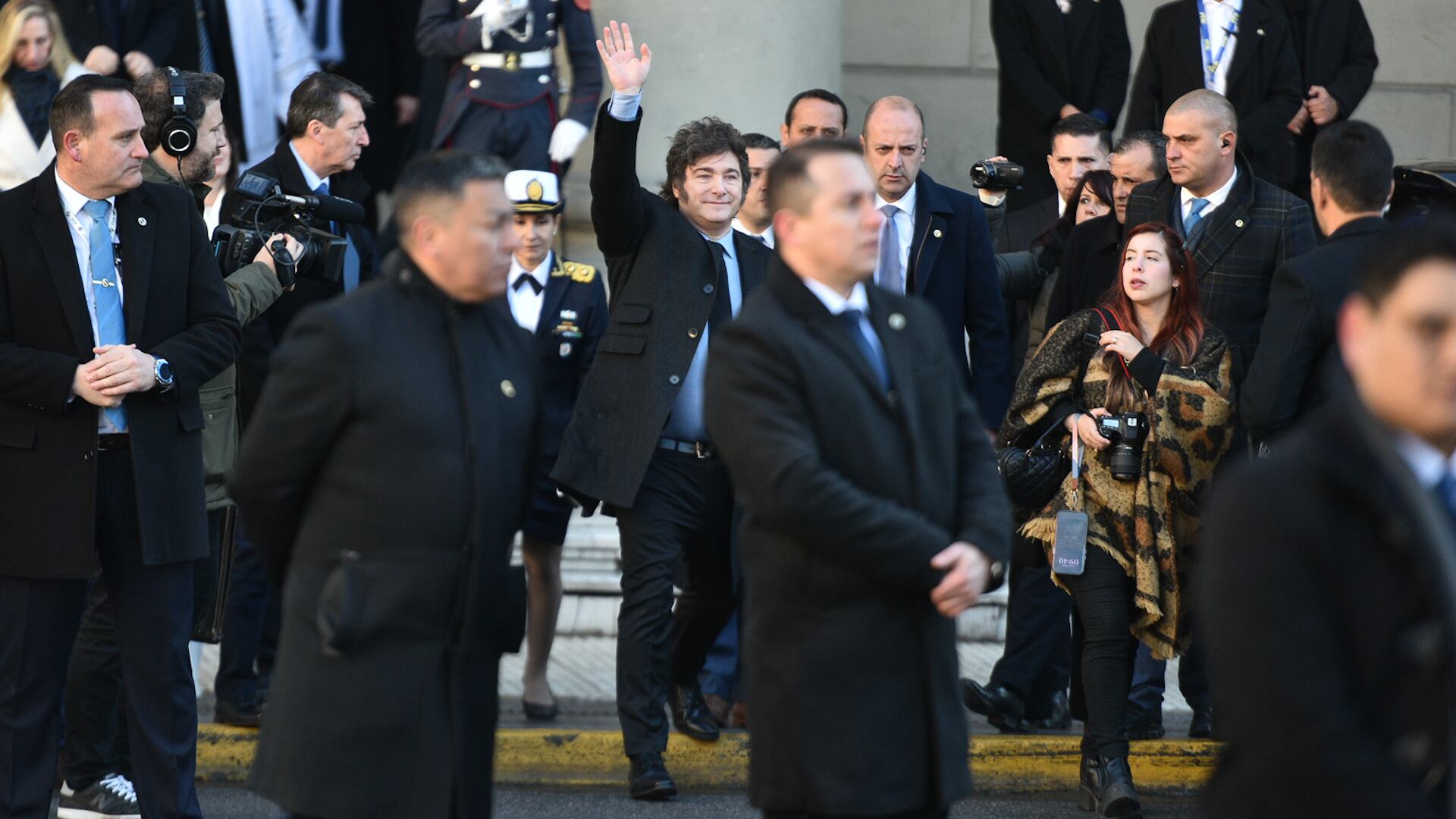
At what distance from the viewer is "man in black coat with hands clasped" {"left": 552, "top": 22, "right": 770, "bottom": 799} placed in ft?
19.6

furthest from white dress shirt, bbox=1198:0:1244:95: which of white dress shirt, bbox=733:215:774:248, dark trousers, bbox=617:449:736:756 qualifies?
dark trousers, bbox=617:449:736:756

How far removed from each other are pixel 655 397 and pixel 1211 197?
7.26 ft

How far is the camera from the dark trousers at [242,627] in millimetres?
6555

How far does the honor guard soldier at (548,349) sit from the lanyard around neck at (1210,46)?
3304 mm

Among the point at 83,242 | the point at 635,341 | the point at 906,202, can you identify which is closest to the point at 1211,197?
the point at 906,202

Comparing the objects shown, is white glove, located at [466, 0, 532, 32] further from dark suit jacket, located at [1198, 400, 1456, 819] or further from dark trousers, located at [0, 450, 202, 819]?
dark suit jacket, located at [1198, 400, 1456, 819]

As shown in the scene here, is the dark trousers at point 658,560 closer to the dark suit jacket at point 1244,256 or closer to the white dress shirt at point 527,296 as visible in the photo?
the white dress shirt at point 527,296

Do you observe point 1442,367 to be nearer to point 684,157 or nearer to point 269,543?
point 269,543

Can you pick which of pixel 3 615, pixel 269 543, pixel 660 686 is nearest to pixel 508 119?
pixel 660 686

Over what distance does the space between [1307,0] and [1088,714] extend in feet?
14.5

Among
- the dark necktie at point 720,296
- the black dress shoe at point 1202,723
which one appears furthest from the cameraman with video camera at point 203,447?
the black dress shoe at point 1202,723

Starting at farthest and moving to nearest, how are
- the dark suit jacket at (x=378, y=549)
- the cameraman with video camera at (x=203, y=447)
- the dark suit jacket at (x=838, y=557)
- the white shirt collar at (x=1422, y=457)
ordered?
the cameraman with video camera at (x=203, y=447) → the dark suit jacket at (x=378, y=549) → the dark suit jacket at (x=838, y=557) → the white shirt collar at (x=1422, y=457)

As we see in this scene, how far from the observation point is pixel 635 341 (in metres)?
6.05

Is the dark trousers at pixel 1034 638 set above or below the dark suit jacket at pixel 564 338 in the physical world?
below
